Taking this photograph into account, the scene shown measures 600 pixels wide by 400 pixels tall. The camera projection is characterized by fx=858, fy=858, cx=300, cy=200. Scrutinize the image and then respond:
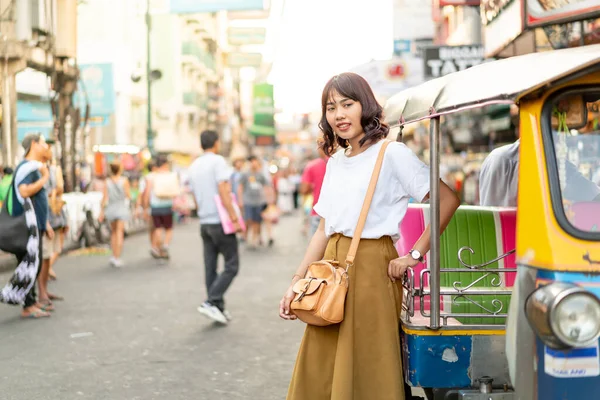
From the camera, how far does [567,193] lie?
3.03 meters

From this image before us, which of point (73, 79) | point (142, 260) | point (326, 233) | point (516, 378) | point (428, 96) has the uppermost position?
point (73, 79)

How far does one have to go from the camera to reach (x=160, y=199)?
48.0 ft

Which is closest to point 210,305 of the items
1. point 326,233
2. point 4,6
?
point 326,233

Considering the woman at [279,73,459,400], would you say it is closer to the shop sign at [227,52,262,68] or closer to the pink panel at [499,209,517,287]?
the pink panel at [499,209,517,287]

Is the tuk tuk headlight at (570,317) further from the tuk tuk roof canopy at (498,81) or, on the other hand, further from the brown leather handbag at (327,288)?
the brown leather handbag at (327,288)

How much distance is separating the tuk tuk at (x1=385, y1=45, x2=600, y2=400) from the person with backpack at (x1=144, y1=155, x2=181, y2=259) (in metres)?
11.0

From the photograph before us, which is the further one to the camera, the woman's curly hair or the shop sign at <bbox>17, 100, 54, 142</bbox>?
the shop sign at <bbox>17, 100, 54, 142</bbox>

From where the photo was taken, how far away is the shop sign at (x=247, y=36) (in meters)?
50.4

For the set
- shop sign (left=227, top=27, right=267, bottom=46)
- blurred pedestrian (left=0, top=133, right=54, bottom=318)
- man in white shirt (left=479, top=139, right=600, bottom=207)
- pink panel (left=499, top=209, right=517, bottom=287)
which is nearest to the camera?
pink panel (left=499, top=209, right=517, bottom=287)

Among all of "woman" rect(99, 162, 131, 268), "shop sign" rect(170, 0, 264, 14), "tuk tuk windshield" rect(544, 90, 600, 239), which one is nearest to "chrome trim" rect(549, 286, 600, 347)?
"tuk tuk windshield" rect(544, 90, 600, 239)

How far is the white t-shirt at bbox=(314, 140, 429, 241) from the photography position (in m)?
3.73

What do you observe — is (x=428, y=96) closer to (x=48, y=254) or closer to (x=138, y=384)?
(x=138, y=384)

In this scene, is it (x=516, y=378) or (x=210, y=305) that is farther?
(x=210, y=305)

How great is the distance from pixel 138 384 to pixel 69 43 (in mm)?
15696
